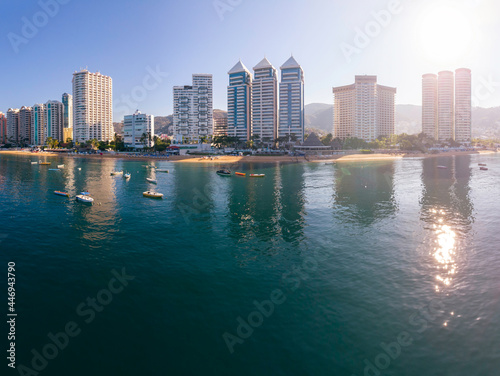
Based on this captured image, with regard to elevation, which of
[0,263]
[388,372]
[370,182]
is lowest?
[388,372]

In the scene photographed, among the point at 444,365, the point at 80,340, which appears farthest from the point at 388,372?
the point at 80,340

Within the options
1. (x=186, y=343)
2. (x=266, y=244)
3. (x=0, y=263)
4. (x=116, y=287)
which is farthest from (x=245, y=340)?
(x=0, y=263)

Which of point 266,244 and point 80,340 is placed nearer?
point 80,340

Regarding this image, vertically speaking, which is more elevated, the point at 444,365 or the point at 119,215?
the point at 119,215

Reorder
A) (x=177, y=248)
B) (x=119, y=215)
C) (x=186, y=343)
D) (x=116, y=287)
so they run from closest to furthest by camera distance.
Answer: (x=186, y=343), (x=116, y=287), (x=177, y=248), (x=119, y=215)

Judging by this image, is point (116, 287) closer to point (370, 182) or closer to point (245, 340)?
point (245, 340)

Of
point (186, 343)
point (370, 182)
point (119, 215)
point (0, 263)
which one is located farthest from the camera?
point (370, 182)
